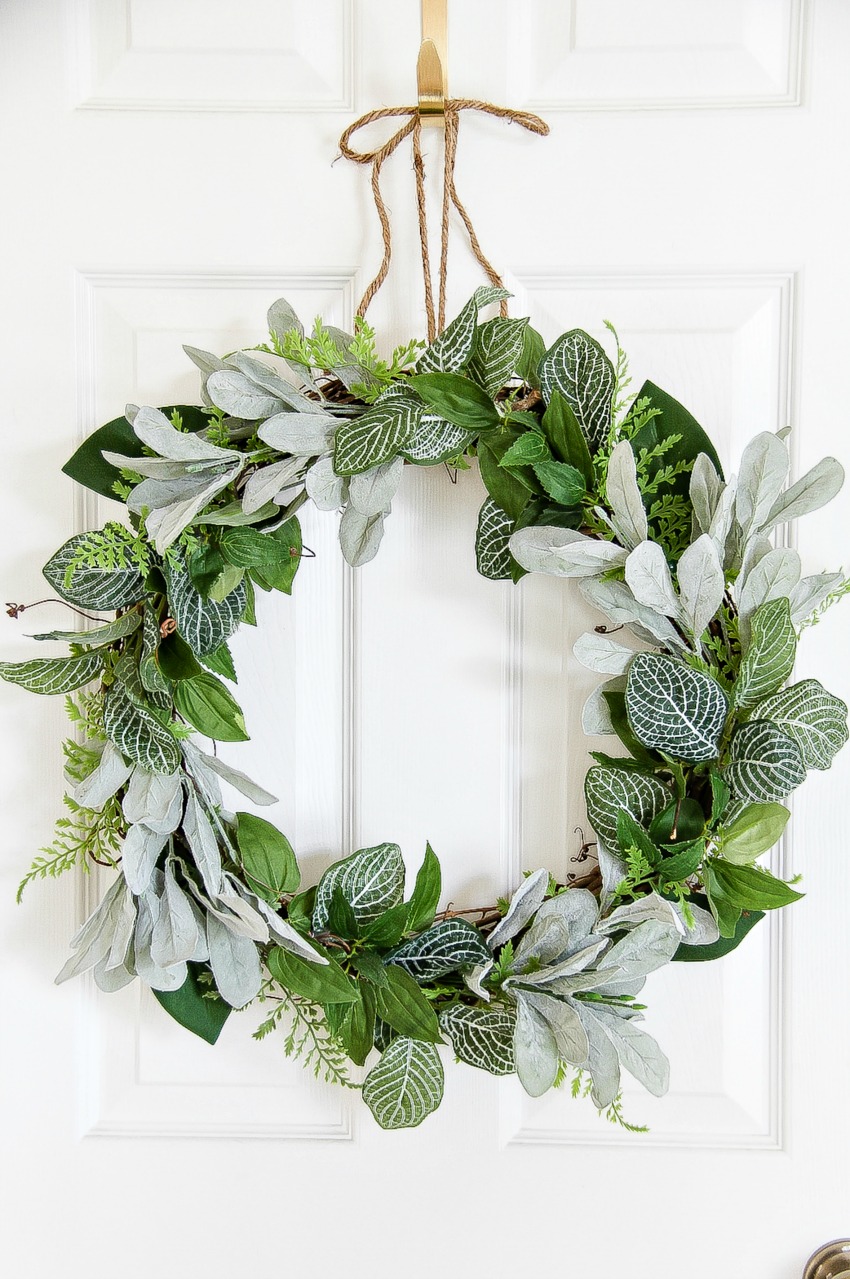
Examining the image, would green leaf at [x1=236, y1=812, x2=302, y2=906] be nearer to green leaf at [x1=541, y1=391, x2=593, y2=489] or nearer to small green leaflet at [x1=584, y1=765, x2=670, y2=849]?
small green leaflet at [x1=584, y1=765, x2=670, y2=849]

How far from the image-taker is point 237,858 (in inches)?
24.8

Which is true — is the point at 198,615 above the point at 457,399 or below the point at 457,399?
below

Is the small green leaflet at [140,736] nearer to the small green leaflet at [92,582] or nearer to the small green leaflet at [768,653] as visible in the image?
the small green leaflet at [92,582]

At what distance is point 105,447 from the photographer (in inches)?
25.0

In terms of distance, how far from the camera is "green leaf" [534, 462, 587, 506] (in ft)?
1.87

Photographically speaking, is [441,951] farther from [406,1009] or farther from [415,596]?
[415,596]

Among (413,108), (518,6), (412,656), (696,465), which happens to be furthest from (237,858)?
(518,6)

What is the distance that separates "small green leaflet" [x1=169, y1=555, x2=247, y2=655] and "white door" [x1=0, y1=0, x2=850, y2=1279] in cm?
9

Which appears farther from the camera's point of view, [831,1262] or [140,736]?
[831,1262]

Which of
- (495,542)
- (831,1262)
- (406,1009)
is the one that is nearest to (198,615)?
(495,542)

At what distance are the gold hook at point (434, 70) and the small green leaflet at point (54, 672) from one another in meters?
0.50

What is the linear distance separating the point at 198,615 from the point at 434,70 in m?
0.45

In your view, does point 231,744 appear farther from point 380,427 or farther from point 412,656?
point 380,427

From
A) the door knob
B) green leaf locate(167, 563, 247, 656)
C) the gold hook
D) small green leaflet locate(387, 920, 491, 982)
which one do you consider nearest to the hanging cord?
the gold hook
